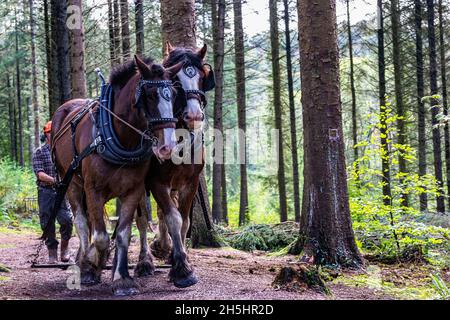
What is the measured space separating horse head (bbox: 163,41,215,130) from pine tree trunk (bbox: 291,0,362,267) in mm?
2162

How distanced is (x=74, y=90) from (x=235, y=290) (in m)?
7.43

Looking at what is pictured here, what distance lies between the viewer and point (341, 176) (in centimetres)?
766

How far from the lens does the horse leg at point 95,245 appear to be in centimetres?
560

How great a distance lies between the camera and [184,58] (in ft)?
19.6

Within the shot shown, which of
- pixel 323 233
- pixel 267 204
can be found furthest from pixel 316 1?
pixel 267 204

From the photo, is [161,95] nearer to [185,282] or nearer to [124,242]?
[124,242]

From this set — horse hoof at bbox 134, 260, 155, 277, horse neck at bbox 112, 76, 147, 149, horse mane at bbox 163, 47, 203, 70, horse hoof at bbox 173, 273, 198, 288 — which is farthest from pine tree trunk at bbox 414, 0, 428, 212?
horse neck at bbox 112, 76, 147, 149

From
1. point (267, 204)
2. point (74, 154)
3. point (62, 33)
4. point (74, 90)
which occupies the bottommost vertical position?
point (267, 204)

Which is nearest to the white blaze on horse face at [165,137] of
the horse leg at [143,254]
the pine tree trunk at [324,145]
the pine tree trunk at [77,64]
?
the horse leg at [143,254]

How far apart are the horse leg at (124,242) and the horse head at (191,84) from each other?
1.00 meters

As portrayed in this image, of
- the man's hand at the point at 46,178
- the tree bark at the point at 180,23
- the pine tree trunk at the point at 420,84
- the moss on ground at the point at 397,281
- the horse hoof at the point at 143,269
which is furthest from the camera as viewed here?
the pine tree trunk at the point at 420,84

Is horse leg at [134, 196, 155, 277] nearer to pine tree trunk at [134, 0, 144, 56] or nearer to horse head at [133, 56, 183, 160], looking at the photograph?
horse head at [133, 56, 183, 160]

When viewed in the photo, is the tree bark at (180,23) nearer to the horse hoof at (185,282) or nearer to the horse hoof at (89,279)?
the horse hoof at (89,279)

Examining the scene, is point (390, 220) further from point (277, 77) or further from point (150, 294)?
point (277, 77)
